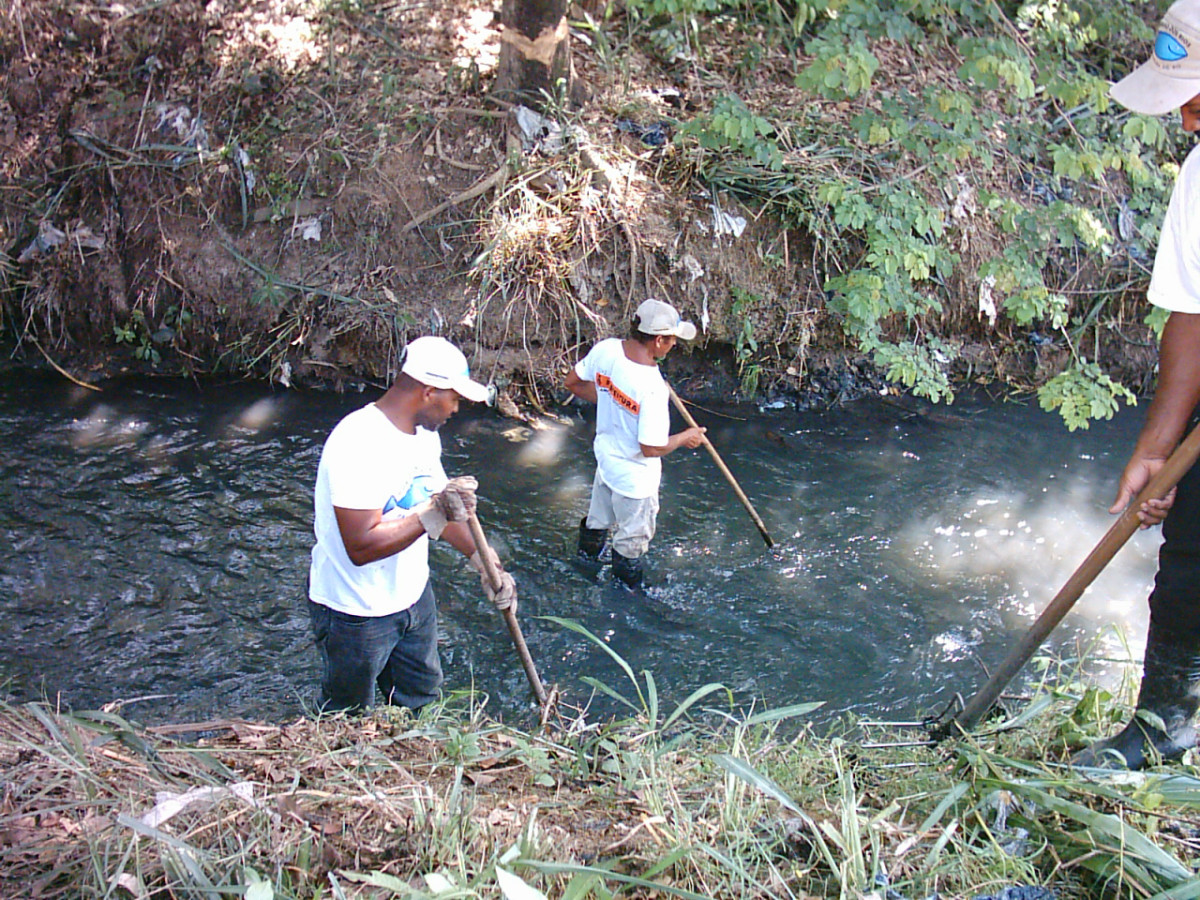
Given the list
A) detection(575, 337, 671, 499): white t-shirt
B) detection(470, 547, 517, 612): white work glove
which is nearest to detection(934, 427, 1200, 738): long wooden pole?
detection(470, 547, 517, 612): white work glove

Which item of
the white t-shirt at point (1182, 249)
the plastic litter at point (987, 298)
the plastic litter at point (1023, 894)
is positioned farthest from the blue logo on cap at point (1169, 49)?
the plastic litter at point (987, 298)

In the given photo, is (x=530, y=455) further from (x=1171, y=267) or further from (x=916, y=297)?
(x=1171, y=267)

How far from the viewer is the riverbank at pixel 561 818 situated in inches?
85.3

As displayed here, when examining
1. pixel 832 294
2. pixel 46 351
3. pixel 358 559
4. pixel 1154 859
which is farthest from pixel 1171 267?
pixel 46 351

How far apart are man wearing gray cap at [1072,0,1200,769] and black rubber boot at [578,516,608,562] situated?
3476mm

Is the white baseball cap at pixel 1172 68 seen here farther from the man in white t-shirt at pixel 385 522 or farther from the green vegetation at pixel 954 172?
the green vegetation at pixel 954 172

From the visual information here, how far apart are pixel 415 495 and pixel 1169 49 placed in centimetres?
295

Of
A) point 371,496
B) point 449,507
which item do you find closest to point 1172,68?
point 449,507

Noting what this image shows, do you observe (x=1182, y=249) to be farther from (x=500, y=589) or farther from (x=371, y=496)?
(x=371, y=496)

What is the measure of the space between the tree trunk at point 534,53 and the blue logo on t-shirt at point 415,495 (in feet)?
18.6

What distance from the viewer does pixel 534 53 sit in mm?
8227

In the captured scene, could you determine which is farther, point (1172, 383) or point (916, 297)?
point (916, 297)

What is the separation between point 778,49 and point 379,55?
4073mm

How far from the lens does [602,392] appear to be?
561 centimetres
